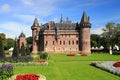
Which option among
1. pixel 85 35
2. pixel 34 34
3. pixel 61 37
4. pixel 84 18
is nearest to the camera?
Result: pixel 85 35

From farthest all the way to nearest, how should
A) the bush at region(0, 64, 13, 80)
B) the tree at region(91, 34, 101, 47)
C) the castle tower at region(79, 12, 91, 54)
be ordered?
the tree at region(91, 34, 101, 47), the castle tower at region(79, 12, 91, 54), the bush at region(0, 64, 13, 80)

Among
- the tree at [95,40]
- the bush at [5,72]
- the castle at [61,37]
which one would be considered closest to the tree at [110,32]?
the castle at [61,37]

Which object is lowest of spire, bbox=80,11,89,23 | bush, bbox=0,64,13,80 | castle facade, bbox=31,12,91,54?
bush, bbox=0,64,13,80

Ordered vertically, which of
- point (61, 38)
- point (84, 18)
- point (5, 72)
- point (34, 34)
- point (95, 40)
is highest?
point (84, 18)

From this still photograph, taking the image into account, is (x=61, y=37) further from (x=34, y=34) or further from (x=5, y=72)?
(x=5, y=72)

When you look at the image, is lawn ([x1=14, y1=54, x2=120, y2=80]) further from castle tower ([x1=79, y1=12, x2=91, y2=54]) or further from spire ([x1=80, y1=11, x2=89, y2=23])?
spire ([x1=80, y1=11, x2=89, y2=23])

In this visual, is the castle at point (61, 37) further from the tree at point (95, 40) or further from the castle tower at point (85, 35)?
the tree at point (95, 40)

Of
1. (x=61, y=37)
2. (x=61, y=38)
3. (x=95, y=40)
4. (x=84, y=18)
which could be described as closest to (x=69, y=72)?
(x=84, y=18)

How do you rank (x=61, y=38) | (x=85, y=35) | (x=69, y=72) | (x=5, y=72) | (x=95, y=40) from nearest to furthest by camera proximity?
(x=5, y=72) < (x=69, y=72) < (x=85, y=35) < (x=61, y=38) < (x=95, y=40)

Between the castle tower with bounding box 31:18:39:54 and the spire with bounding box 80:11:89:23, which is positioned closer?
the spire with bounding box 80:11:89:23

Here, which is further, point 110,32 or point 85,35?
point 110,32

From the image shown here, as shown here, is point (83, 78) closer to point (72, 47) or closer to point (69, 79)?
point (69, 79)

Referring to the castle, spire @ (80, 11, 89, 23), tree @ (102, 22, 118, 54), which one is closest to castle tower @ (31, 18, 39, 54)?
the castle

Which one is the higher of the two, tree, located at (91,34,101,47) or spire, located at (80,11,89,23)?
spire, located at (80,11,89,23)
